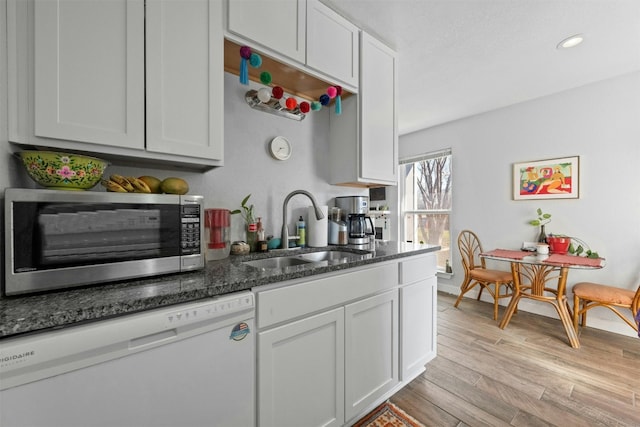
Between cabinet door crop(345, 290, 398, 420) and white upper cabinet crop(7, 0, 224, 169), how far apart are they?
1132 millimetres

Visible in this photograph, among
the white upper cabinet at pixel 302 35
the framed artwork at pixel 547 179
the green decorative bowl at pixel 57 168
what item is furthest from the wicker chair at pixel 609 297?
the green decorative bowl at pixel 57 168

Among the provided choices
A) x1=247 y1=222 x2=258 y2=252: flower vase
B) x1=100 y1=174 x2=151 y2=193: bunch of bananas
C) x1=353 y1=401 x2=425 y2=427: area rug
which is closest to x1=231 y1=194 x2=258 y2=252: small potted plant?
x1=247 y1=222 x2=258 y2=252: flower vase

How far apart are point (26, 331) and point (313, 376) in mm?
1029

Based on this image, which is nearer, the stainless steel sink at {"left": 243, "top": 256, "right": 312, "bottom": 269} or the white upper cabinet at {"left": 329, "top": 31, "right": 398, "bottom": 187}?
the stainless steel sink at {"left": 243, "top": 256, "right": 312, "bottom": 269}

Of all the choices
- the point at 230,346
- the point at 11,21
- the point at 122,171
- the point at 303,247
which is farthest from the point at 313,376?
the point at 11,21

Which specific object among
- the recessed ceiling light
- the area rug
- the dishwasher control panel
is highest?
the recessed ceiling light

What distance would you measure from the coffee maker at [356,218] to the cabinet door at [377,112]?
0.22 m

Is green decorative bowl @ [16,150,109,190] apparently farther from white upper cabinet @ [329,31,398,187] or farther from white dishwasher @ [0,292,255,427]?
white upper cabinet @ [329,31,398,187]

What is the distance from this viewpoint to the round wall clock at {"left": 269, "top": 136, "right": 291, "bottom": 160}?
1.83m

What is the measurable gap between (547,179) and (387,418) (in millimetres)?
3175

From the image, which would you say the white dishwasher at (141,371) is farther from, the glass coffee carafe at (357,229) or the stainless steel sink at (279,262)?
the glass coffee carafe at (357,229)

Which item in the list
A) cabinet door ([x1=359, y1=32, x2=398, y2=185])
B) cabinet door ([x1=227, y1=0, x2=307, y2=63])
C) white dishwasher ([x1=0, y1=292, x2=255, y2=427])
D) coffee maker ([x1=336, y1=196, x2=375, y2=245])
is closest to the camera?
white dishwasher ([x1=0, y1=292, x2=255, y2=427])

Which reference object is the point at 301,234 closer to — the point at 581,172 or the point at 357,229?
the point at 357,229

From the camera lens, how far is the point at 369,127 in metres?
1.99
